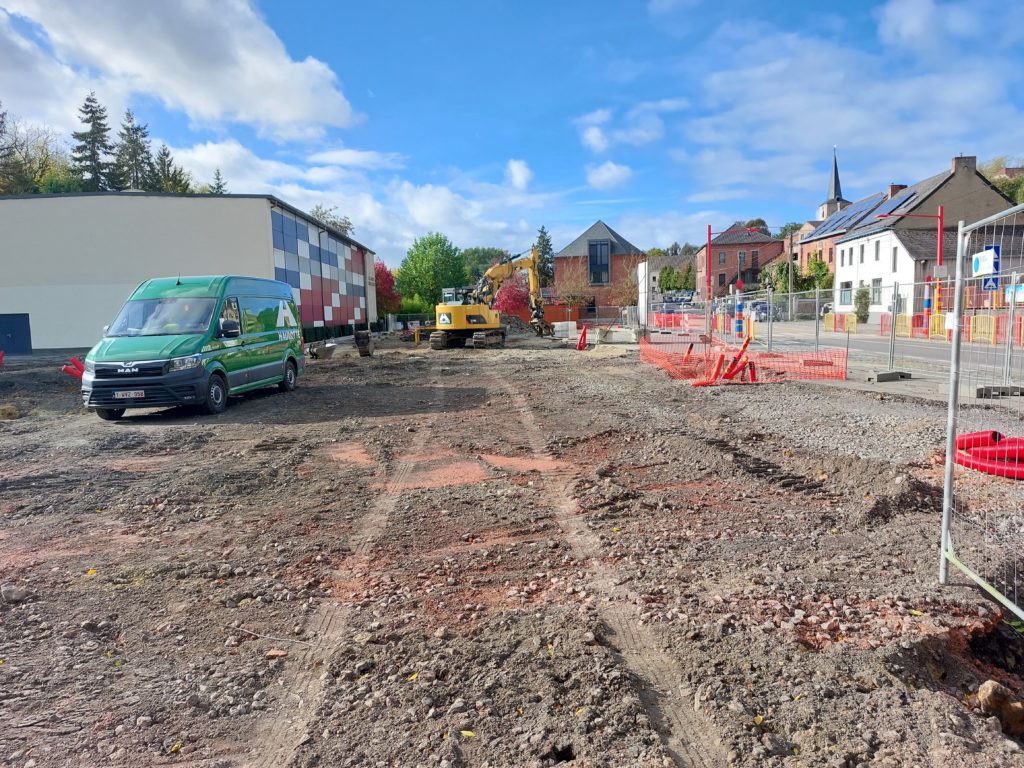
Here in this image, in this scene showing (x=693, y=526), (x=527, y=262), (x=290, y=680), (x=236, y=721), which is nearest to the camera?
(x=236, y=721)

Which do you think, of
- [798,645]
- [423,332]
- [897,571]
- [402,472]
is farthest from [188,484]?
[423,332]

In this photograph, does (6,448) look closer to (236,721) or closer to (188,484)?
(188,484)

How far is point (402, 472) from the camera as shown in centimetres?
748

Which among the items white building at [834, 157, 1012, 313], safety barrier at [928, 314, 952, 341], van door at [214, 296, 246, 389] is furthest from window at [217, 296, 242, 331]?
white building at [834, 157, 1012, 313]

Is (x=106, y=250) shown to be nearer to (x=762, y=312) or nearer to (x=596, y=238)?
(x=762, y=312)

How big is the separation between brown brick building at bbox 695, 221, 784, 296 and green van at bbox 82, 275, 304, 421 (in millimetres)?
81861

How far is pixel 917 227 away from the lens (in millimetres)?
49156

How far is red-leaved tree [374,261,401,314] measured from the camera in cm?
6570

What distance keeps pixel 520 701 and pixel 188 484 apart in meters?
5.21

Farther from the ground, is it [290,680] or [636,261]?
[636,261]

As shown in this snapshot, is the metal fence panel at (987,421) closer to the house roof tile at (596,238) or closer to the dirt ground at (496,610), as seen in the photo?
the dirt ground at (496,610)

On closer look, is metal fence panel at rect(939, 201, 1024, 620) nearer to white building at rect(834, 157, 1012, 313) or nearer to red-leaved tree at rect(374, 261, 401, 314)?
white building at rect(834, 157, 1012, 313)

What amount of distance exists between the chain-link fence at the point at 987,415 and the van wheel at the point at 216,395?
35.5 ft

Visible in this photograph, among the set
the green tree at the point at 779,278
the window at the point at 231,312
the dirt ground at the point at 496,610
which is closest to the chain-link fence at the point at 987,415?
the dirt ground at the point at 496,610
